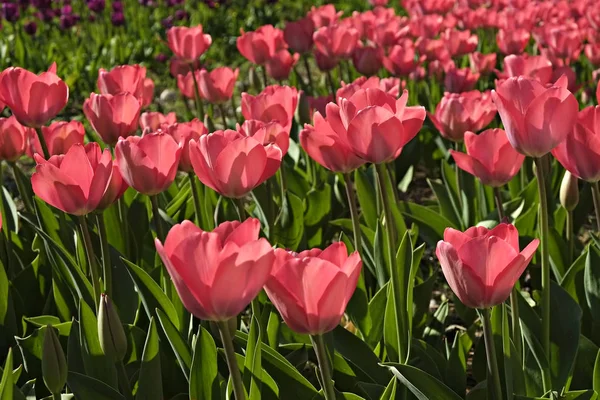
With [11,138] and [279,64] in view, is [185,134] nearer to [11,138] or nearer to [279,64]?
[11,138]

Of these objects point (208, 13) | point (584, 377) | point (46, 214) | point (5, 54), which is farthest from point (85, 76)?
point (584, 377)

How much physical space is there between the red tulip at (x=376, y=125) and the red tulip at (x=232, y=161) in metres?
0.14

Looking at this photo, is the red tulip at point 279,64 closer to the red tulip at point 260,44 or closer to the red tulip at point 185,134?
the red tulip at point 260,44

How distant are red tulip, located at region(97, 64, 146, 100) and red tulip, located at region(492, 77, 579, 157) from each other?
1.26 metres

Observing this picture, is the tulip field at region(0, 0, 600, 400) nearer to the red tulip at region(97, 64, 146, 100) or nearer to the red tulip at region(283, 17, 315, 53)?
the red tulip at region(97, 64, 146, 100)

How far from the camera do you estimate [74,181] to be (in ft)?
5.02

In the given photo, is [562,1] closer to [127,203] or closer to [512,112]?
[127,203]

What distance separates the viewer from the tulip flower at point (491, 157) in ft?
5.52

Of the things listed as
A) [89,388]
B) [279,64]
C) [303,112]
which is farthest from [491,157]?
[279,64]

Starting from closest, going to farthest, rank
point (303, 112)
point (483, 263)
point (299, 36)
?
point (483, 263), point (303, 112), point (299, 36)

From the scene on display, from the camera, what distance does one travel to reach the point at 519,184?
8.98 ft

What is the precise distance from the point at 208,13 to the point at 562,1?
11.8 feet

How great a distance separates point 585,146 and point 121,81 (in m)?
1.41

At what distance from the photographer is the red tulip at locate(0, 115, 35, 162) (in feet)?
6.84
